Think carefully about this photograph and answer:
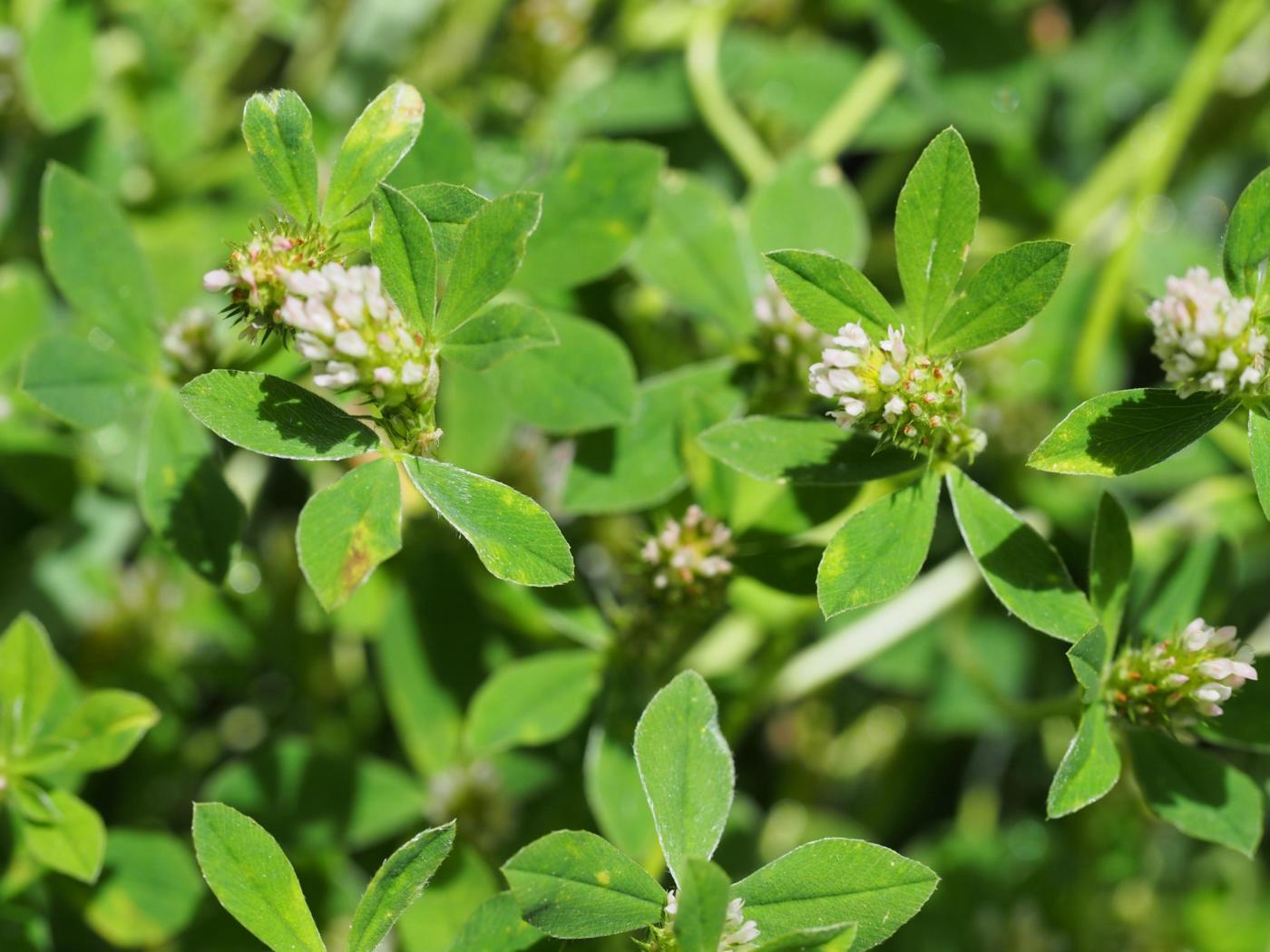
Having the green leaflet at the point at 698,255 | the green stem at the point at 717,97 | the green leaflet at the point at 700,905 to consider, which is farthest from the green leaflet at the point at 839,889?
the green stem at the point at 717,97

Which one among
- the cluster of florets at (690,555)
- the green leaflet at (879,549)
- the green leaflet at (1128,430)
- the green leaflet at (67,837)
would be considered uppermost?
the green leaflet at (1128,430)

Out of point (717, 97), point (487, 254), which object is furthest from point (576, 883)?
point (717, 97)

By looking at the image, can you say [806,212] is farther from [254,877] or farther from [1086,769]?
[254,877]

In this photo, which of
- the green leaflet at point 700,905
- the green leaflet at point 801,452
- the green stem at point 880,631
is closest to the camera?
the green leaflet at point 700,905

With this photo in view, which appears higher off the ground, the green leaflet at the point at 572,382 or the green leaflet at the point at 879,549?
the green leaflet at the point at 572,382

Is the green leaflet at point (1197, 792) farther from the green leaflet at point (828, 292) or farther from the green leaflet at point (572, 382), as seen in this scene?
the green leaflet at point (572, 382)

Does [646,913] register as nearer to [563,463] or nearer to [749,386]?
[749,386]

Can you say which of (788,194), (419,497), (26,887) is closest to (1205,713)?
(788,194)
